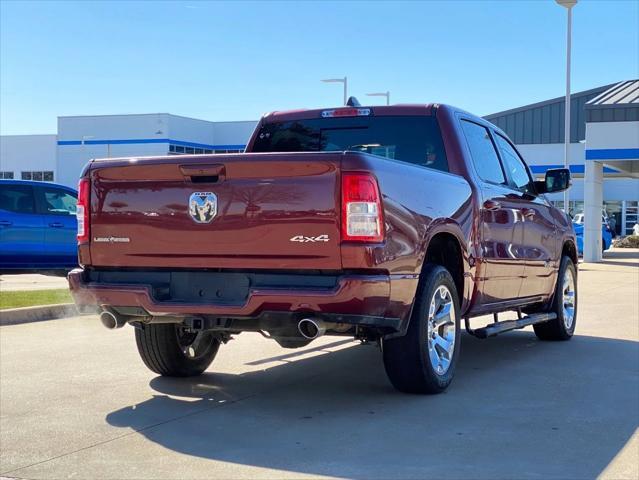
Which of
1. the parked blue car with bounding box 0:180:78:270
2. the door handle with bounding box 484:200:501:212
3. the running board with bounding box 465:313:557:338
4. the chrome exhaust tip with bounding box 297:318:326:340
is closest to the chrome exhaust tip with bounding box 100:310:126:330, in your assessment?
the chrome exhaust tip with bounding box 297:318:326:340

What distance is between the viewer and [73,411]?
19.2ft

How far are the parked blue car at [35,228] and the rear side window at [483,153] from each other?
8.87 meters

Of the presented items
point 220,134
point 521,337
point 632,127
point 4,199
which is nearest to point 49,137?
point 220,134

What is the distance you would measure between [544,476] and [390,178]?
2.00 meters

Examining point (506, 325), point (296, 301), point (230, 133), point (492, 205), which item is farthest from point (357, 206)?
point (230, 133)

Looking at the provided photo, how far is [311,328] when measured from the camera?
209 inches

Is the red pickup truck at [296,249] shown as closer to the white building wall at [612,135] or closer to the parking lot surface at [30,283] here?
the parking lot surface at [30,283]

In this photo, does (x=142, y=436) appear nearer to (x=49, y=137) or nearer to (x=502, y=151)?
(x=502, y=151)

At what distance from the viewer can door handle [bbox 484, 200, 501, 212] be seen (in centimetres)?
714

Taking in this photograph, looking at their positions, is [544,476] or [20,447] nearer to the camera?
[544,476]

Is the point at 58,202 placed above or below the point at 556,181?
below

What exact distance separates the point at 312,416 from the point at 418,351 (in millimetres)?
822

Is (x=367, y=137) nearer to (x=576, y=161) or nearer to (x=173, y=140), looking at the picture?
(x=576, y=161)

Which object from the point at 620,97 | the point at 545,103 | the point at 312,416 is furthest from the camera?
the point at 545,103
